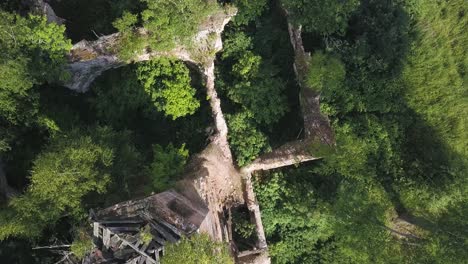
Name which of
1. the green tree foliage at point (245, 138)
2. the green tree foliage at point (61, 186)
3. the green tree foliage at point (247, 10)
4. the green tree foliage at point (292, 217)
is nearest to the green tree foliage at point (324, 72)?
the green tree foliage at point (245, 138)

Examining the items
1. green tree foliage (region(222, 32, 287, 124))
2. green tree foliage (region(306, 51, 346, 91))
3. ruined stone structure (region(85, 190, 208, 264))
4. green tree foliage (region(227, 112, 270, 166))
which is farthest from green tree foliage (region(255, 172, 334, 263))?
ruined stone structure (region(85, 190, 208, 264))

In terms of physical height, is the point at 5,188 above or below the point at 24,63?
below

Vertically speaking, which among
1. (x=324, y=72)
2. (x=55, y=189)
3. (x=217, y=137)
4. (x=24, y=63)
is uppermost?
(x=24, y=63)

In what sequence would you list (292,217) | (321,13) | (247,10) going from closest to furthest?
(321,13)
(292,217)
(247,10)

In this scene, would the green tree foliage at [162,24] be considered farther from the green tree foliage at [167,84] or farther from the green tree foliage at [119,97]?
the green tree foliage at [119,97]

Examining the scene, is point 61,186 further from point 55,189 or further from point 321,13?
point 321,13

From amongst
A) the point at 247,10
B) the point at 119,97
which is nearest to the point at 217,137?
the point at 119,97

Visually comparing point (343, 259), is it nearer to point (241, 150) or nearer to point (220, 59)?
Answer: point (241, 150)
